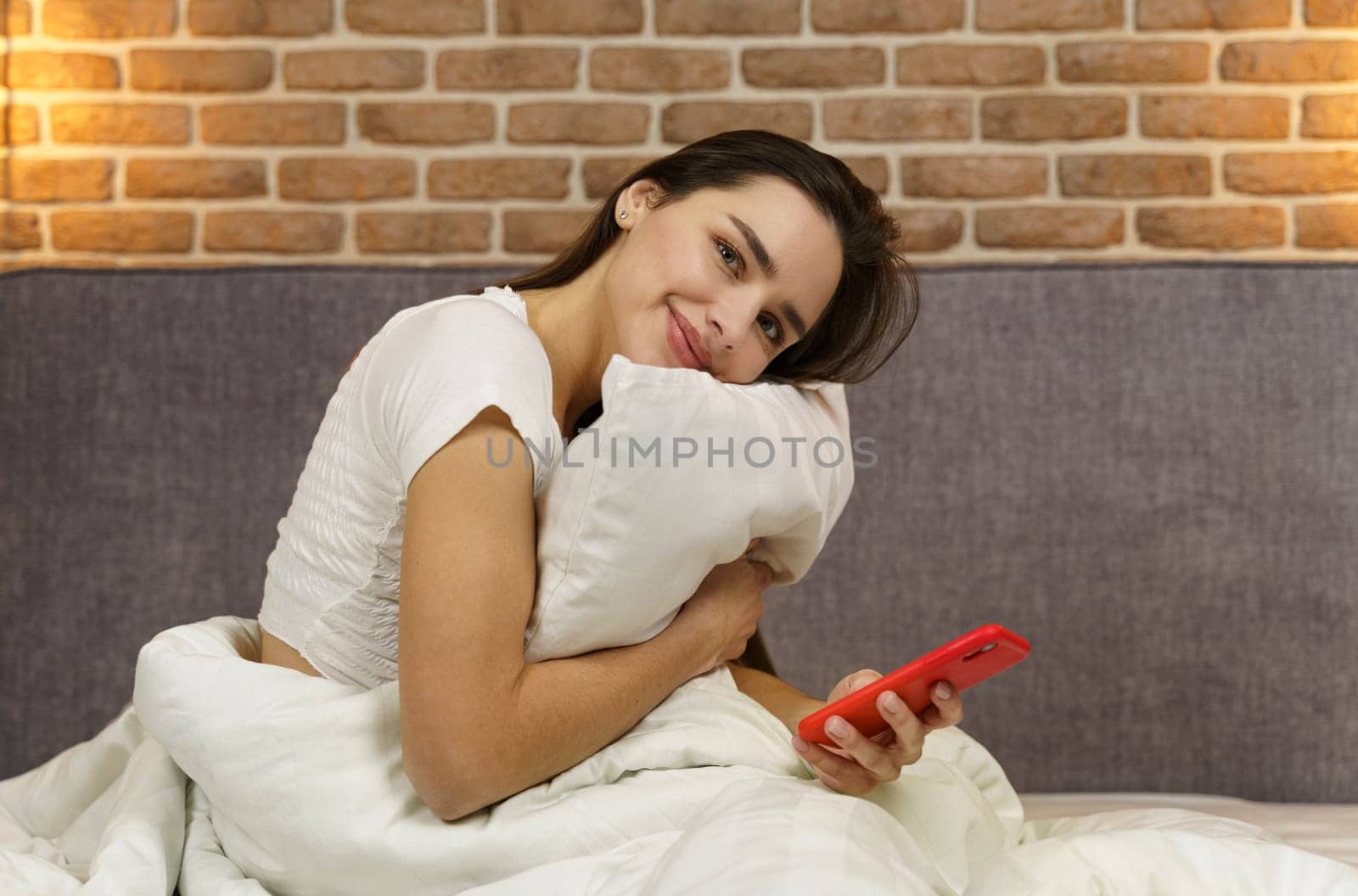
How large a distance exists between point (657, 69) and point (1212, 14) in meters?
0.93

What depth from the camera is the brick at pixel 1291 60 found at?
1.91 m

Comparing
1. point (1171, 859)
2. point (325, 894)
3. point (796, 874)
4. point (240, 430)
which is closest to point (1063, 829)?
point (1171, 859)

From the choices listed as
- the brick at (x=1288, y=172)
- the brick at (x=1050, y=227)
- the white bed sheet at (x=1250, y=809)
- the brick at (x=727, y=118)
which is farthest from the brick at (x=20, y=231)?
the brick at (x=1288, y=172)

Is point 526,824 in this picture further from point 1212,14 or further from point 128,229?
point 1212,14

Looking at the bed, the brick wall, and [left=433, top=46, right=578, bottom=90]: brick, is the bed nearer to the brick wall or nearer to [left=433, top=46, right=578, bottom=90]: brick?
the brick wall

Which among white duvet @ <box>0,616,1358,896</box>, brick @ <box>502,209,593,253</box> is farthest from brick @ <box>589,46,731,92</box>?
white duvet @ <box>0,616,1358,896</box>

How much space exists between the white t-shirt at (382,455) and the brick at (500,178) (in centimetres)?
Answer: 86

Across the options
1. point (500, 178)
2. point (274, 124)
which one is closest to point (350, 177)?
point (274, 124)

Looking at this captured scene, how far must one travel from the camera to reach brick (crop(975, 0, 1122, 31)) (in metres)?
1.92

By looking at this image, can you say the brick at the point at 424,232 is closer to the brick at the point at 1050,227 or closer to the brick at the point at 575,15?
the brick at the point at 575,15

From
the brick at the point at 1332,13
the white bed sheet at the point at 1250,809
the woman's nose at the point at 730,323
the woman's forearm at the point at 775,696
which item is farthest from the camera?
the brick at the point at 1332,13

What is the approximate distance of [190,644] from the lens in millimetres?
1062

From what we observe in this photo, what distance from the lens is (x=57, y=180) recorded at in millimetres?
1988

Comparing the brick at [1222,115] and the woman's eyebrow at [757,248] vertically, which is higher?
the brick at [1222,115]
